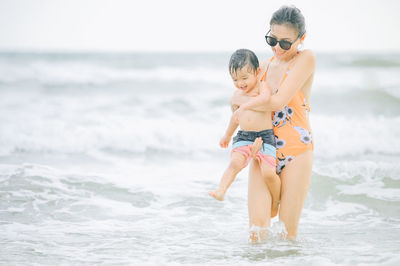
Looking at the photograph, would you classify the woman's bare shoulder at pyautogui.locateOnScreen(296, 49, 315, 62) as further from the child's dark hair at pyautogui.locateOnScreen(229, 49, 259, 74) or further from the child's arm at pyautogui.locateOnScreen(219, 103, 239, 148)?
the child's arm at pyautogui.locateOnScreen(219, 103, 239, 148)

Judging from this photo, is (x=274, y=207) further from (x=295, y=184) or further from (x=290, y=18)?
(x=290, y=18)

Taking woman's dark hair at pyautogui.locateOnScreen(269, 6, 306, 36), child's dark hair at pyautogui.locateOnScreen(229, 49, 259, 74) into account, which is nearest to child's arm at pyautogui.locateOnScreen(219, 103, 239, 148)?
child's dark hair at pyautogui.locateOnScreen(229, 49, 259, 74)

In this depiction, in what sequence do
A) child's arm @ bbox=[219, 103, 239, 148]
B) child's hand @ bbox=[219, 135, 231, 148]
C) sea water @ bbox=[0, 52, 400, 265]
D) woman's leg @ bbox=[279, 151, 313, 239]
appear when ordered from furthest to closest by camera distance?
sea water @ bbox=[0, 52, 400, 265] → child's hand @ bbox=[219, 135, 231, 148] → child's arm @ bbox=[219, 103, 239, 148] → woman's leg @ bbox=[279, 151, 313, 239]

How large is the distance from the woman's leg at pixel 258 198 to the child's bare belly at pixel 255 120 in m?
0.30

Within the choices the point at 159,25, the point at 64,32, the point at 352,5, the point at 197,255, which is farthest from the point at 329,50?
the point at 197,255

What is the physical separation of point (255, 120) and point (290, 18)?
2.59 ft

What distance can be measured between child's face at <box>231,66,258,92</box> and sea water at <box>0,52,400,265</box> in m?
1.20

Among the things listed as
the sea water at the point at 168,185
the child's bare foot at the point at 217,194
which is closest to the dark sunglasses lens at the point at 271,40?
the child's bare foot at the point at 217,194

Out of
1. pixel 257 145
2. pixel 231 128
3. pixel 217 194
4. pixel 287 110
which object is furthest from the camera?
pixel 231 128

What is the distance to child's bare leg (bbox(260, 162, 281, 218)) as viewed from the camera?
12.2 ft

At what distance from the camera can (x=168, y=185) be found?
694 cm

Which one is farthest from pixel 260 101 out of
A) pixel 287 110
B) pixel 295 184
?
pixel 295 184

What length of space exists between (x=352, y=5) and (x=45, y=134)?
25.6 m

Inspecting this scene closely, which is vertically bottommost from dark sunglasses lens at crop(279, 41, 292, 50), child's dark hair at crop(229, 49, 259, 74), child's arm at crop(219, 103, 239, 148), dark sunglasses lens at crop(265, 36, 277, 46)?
child's arm at crop(219, 103, 239, 148)
